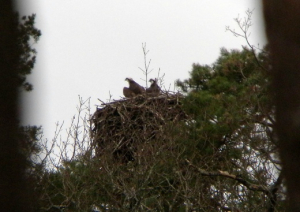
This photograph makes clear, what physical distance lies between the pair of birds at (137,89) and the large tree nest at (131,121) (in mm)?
275

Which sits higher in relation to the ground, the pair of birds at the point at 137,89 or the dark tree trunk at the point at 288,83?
the pair of birds at the point at 137,89

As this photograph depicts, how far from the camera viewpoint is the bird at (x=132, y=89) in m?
17.1

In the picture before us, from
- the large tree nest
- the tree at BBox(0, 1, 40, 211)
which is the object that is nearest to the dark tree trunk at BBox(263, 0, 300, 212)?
the tree at BBox(0, 1, 40, 211)

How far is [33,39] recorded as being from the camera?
2605 millimetres

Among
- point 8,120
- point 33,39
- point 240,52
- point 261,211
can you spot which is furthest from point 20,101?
point 240,52

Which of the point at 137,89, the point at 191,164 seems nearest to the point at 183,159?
the point at 191,164

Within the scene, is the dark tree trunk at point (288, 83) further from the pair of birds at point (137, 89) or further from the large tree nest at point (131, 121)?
the pair of birds at point (137, 89)

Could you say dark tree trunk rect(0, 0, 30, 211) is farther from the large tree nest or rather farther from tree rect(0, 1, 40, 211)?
the large tree nest

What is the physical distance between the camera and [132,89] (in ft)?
58.8

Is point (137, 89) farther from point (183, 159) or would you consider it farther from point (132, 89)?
point (183, 159)

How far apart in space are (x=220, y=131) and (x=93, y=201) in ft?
9.73

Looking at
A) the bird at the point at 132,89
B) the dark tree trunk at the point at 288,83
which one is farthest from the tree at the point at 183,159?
the dark tree trunk at the point at 288,83

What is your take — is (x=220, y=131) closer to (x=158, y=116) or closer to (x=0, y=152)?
(x=158, y=116)

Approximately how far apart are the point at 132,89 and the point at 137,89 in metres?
0.14
